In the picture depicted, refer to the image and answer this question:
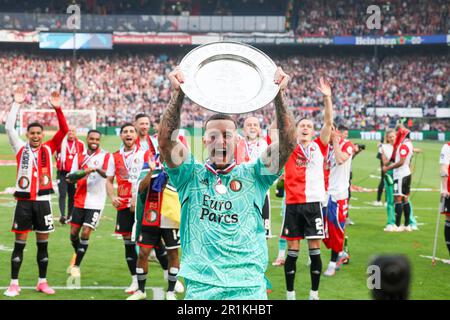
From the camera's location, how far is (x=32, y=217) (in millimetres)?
9031

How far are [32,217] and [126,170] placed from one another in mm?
1420

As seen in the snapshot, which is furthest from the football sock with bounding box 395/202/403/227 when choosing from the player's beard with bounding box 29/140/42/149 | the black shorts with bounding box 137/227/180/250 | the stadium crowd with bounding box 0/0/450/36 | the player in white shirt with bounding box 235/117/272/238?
the stadium crowd with bounding box 0/0/450/36

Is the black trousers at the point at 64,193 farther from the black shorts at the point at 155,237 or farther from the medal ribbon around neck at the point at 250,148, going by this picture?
the black shorts at the point at 155,237

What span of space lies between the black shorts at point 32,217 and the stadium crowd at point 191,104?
132 ft

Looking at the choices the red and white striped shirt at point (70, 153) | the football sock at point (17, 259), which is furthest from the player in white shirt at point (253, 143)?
the red and white striped shirt at point (70, 153)

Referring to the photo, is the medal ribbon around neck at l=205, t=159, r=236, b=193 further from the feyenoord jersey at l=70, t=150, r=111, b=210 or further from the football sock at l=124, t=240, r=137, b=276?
the feyenoord jersey at l=70, t=150, r=111, b=210

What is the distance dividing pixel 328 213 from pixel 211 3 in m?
54.7

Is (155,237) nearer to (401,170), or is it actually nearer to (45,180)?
(45,180)

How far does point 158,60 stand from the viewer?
5994 cm

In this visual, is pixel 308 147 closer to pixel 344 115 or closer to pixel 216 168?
pixel 216 168

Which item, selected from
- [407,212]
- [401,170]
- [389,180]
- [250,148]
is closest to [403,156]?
[401,170]

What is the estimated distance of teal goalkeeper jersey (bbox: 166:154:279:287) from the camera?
443cm

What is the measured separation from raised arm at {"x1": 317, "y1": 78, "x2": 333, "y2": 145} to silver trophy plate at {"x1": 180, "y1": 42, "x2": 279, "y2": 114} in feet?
8.16

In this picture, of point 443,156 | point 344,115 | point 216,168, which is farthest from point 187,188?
point 344,115
